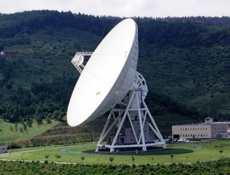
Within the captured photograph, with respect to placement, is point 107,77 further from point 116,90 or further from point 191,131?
point 191,131

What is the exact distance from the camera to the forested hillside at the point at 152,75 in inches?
4729

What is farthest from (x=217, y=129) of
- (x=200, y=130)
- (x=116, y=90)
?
(x=116, y=90)

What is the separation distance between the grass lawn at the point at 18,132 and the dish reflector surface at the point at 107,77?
3336cm

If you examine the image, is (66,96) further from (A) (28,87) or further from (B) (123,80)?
(B) (123,80)

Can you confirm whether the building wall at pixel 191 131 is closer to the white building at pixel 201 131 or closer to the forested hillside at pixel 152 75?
the white building at pixel 201 131

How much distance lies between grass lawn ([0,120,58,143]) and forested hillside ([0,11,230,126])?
2906 millimetres

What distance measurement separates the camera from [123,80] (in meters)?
56.5

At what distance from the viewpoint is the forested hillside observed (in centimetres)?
12012

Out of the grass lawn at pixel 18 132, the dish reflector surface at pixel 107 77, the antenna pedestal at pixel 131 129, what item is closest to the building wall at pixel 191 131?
the grass lawn at pixel 18 132

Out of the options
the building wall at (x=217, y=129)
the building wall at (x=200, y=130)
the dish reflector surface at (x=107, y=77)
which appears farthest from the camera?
the building wall at (x=217, y=129)

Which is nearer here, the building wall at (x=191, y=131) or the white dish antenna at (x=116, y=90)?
the white dish antenna at (x=116, y=90)

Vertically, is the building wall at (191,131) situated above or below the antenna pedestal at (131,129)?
below

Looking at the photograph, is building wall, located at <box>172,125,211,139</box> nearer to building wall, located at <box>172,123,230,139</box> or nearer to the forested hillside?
building wall, located at <box>172,123,230,139</box>

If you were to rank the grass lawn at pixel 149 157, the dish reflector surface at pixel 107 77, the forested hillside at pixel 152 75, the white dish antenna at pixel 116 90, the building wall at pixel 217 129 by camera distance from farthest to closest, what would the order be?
the forested hillside at pixel 152 75, the building wall at pixel 217 129, the white dish antenna at pixel 116 90, the grass lawn at pixel 149 157, the dish reflector surface at pixel 107 77
